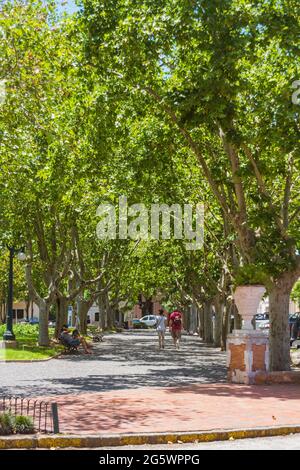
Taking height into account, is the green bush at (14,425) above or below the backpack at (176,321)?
below

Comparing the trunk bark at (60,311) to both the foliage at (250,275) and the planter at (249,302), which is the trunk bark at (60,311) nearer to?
the foliage at (250,275)

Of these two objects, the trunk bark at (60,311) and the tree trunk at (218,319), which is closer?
the trunk bark at (60,311)

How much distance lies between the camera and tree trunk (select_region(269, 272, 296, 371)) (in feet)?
60.8

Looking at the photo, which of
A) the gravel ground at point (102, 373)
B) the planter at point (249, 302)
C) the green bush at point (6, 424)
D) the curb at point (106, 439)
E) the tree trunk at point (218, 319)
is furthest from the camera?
the tree trunk at point (218, 319)

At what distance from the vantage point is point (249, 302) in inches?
676

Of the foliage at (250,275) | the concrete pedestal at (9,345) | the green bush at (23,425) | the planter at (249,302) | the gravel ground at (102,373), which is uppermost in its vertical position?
the foliage at (250,275)

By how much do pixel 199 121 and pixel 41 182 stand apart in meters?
9.70

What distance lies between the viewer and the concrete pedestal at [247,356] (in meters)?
16.8

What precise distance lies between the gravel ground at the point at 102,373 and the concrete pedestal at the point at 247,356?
1.09 metres

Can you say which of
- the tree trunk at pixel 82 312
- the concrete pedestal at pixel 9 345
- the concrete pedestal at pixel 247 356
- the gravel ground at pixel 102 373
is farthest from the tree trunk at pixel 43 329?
the concrete pedestal at pixel 247 356

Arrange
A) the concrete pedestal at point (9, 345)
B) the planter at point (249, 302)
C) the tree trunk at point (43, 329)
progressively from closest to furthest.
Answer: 1. the planter at point (249, 302)
2. the concrete pedestal at point (9, 345)
3. the tree trunk at point (43, 329)

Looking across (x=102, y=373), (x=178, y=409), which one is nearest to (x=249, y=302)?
(x=102, y=373)

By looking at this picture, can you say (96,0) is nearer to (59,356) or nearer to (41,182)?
(41,182)
